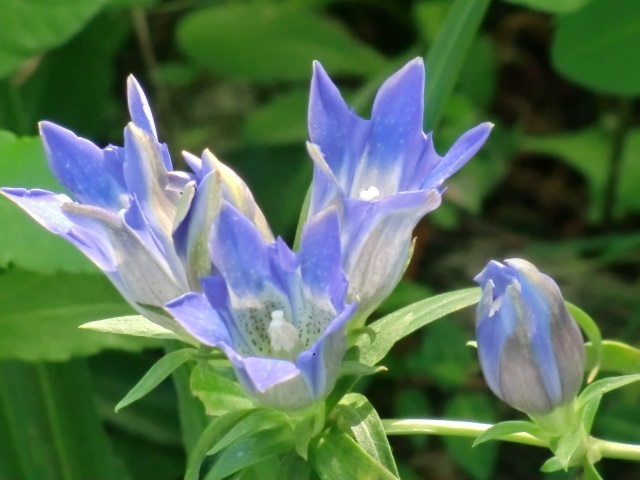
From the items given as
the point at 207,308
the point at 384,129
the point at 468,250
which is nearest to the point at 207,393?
the point at 207,308

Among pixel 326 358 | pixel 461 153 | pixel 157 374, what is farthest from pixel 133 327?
pixel 461 153

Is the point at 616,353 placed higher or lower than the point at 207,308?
lower

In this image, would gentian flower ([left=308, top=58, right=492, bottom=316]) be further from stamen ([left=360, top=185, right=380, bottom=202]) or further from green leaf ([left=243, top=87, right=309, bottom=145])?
green leaf ([left=243, top=87, right=309, bottom=145])

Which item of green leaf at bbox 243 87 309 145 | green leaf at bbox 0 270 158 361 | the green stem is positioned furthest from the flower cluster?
green leaf at bbox 243 87 309 145

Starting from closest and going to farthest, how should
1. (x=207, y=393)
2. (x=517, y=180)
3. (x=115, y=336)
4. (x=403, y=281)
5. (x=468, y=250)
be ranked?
(x=207, y=393) < (x=115, y=336) < (x=403, y=281) < (x=468, y=250) < (x=517, y=180)

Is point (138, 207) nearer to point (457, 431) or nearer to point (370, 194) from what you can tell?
point (370, 194)

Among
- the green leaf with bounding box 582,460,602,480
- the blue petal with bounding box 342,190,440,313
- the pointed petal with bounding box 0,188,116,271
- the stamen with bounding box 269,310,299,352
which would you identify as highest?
the pointed petal with bounding box 0,188,116,271

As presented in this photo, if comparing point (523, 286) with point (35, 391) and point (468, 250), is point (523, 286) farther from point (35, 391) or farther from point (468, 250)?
point (468, 250)
